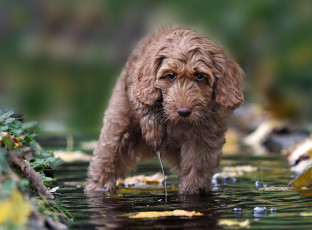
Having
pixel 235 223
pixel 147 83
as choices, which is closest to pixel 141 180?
pixel 147 83

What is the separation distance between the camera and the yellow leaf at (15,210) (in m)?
3.47

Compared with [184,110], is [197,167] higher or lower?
lower

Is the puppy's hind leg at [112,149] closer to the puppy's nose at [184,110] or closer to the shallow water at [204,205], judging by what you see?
the shallow water at [204,205]

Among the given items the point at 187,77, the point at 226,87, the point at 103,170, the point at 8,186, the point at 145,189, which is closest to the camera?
the point at 8,186

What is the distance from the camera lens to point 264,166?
8211 millimetres

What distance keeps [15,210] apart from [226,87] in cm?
271

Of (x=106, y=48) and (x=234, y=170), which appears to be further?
(x=106, y=48)

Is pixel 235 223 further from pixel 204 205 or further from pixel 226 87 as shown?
pixel 226 87

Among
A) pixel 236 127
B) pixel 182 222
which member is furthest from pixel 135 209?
pixel 236 127

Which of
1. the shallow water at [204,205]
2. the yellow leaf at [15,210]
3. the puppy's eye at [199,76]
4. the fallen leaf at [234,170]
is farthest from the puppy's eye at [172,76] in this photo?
the yellow leaf at [15,210]

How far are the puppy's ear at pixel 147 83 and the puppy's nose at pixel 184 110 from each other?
45 centimetres

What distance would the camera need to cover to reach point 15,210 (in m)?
3.54

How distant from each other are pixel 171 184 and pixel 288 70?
913 cm

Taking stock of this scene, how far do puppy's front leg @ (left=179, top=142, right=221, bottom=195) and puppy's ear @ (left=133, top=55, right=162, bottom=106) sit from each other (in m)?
0.60
